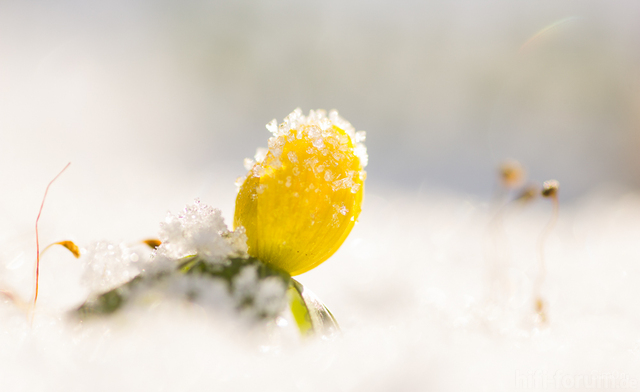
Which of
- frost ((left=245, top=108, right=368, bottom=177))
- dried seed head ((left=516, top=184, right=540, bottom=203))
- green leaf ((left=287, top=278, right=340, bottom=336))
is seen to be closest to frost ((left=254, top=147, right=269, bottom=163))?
frost ((left=245, top=108, right=368, bottom=177))

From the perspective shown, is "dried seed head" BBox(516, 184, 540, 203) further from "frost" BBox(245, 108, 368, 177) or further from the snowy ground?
"frost" BBox(245, 108, 368, 177)

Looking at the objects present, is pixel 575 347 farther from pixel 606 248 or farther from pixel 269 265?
pixel 606 248

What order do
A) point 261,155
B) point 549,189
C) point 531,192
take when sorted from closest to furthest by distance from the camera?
point 261,155
point 549,189
point 531,192

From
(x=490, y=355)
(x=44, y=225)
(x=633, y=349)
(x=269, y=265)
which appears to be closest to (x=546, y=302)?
(x=633, y=349)

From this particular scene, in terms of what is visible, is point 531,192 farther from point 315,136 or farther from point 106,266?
point 106,266

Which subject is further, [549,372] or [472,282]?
[472,282]

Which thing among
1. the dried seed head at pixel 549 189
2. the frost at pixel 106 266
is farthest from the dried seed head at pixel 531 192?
the frost at pixel 106 266

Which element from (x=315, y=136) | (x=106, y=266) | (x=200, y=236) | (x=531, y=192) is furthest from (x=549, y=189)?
(x=106, y=266)
